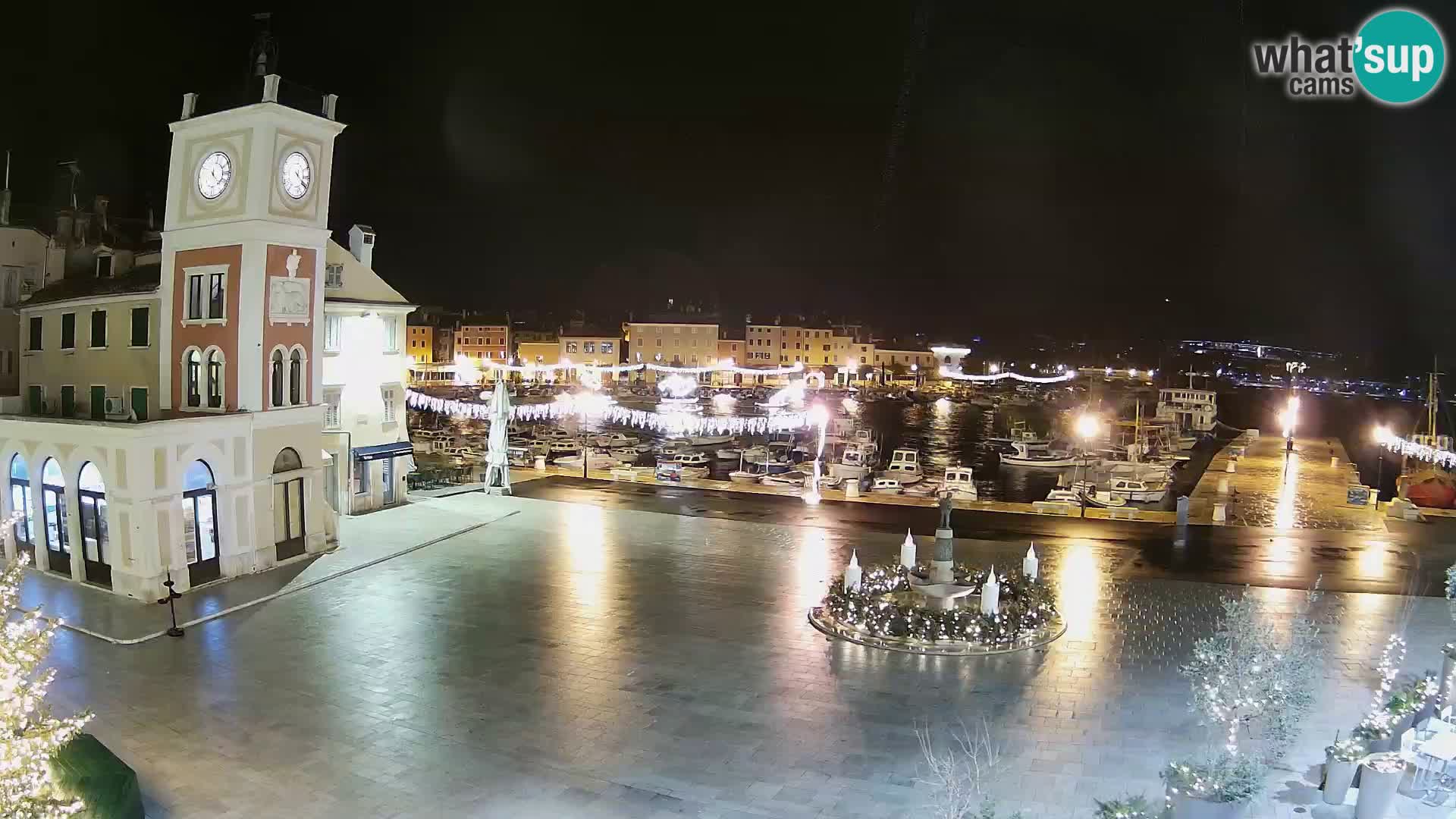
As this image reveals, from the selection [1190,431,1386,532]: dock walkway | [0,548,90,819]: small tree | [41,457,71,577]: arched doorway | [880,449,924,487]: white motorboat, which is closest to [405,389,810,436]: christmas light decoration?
[880,449,924,487]: white motorboat

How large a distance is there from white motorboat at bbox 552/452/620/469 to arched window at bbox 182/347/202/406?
26816 millimetres

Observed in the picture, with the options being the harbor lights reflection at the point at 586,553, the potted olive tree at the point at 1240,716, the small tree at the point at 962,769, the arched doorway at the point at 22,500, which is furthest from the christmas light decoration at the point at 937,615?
the arched doorway at the point at 22,500

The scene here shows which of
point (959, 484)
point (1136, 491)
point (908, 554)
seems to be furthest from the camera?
point (959, 484)

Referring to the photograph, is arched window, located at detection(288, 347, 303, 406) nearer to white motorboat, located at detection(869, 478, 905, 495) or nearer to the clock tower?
the clock tower

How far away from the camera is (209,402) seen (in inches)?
A: 798

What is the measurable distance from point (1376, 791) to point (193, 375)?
71.5ft

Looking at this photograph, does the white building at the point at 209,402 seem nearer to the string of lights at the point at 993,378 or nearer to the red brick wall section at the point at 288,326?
the red brick wall section at the point at 288,326

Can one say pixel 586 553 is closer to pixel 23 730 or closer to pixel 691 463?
pixel 23 730

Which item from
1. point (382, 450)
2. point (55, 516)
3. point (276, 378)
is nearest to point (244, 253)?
point (276, 378)

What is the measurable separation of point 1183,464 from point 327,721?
54.3 m

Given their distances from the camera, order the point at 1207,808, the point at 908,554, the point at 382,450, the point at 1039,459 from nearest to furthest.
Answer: the point at 1207,808, the point at 908,554, the point at 382,450, the point at 1039,459

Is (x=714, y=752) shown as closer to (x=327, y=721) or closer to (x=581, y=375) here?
(x=327, y=721)

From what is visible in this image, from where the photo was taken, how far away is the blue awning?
26297 mm

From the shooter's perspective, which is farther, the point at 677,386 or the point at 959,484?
the point at 677,386
